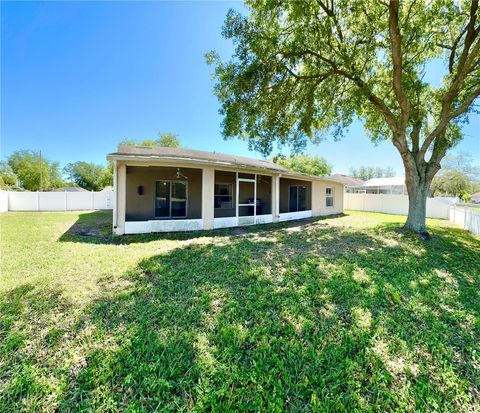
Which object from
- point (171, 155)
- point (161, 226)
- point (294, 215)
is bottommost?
point (161, 226)

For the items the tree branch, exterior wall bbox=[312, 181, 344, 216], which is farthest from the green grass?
exterior wall bbox=[312, 181, 344, 216]

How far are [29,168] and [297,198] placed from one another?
1775 inches

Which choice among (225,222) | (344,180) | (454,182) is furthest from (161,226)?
(454,182)

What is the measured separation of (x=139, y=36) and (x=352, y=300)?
13.4m

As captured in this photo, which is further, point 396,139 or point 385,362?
point 396,139

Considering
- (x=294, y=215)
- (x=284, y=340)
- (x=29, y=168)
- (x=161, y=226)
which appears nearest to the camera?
(x=284, y=340)

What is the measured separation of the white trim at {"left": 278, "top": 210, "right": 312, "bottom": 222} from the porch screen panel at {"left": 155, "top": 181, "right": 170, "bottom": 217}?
5787mm

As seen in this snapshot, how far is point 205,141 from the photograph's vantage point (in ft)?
88.8

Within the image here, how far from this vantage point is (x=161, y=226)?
8703 millimetres

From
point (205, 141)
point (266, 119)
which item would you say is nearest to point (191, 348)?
Answer: point (266, 119)

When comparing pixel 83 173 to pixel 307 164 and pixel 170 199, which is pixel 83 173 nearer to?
pixel 307 164

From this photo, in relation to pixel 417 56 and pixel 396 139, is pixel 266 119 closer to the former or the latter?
pixel 396 139

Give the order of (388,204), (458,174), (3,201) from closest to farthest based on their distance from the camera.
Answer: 1. (3,201)
2. (388,204)
3. (458,174)

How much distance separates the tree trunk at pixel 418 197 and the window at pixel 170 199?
30.0 ft
